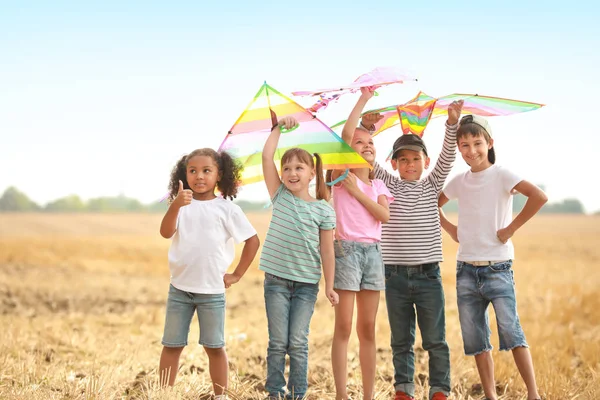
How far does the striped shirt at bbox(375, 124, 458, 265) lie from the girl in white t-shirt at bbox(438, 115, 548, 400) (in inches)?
6.1

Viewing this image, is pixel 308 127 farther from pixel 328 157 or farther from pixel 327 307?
pixel 327 307

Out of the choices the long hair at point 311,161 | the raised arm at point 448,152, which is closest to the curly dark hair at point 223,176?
the long hair at point 311,161

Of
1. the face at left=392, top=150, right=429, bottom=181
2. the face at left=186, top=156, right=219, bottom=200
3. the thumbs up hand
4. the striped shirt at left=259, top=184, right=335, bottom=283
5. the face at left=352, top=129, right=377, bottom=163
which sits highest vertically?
the face at left=352, top=129, right=377, bottom=163

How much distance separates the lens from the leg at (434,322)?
5.01 m

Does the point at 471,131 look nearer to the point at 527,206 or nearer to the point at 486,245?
the point at 527,206

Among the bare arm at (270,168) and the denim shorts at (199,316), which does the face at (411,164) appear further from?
the denim shorts at (199,316)

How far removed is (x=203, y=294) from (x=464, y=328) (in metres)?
1.99

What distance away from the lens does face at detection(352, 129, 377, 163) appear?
16.7 feet

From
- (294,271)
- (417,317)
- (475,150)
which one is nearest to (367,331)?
(417,317)

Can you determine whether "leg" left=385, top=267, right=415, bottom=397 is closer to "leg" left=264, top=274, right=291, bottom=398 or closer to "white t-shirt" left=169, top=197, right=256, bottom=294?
"leg" left=264, top=274, right=291, bottom=398

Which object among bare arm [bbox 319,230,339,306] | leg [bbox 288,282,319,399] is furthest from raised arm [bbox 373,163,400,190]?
leg [bbox 288,282,319,399]

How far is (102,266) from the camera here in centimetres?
2009

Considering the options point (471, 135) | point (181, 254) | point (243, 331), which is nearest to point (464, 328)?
point (471, 135)

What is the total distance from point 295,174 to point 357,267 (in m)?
0.79
